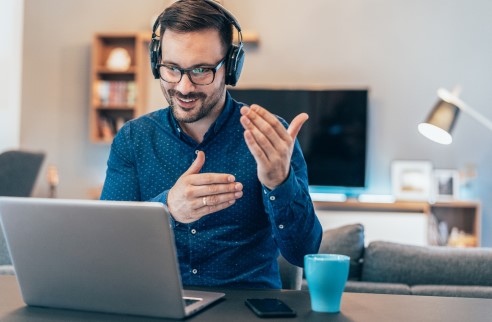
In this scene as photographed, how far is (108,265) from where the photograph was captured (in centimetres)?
99

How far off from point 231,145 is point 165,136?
0.17 m

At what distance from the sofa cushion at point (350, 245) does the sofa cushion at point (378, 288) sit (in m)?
0.08

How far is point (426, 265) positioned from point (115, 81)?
147 inches

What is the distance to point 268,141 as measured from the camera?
3.76ft

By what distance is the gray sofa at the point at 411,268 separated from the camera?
Answer: 1840 millimetres

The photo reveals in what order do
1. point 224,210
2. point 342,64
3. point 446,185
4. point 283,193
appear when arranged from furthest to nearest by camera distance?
1. point 342,64
2. point 446,185
3. point 224,210
4. point 283,193

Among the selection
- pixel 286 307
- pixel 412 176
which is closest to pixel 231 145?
pixel 286 307

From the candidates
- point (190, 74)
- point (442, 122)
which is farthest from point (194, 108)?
point (442, 122)

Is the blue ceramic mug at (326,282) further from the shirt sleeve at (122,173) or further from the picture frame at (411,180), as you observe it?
the picture frame at (411,180)

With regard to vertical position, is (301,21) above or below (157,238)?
above

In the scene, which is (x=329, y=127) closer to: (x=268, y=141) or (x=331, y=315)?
(x=268, y=141)

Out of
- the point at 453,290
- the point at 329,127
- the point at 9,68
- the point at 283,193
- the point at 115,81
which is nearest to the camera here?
the point at 283,193

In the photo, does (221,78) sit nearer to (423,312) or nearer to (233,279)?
(233,279)

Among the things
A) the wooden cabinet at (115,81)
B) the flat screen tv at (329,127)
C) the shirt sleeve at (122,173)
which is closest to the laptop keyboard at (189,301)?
the shirt sleeve at (122,173)
